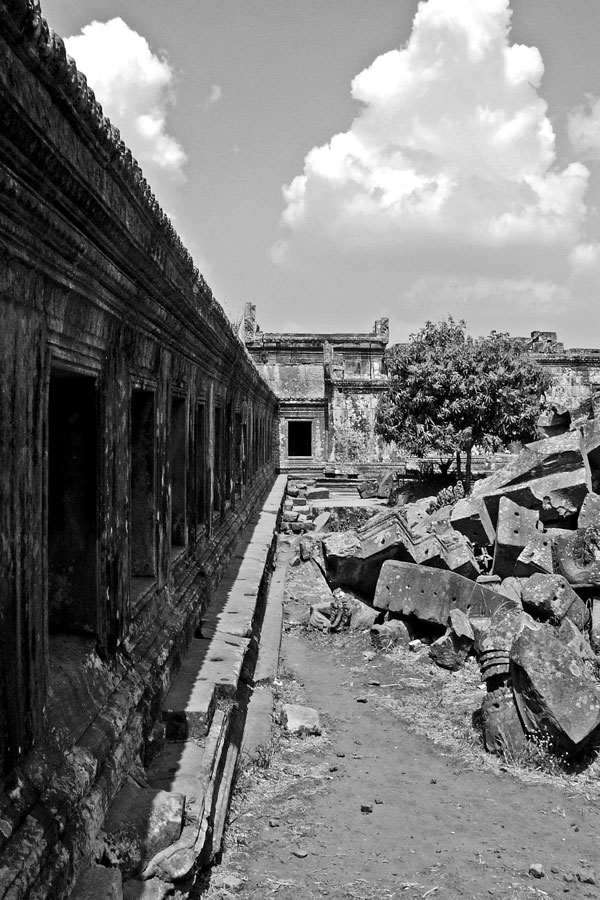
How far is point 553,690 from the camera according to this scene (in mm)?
5184

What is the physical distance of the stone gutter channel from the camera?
9.78 ft

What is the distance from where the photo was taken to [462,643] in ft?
24.4

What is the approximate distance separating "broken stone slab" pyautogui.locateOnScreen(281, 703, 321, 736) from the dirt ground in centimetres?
10

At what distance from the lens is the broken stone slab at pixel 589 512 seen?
9367mm

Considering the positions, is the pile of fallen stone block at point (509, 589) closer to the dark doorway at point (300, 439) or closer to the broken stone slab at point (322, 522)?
the broken stone slab at point (322, 522)

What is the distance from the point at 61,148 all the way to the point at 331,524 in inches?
516

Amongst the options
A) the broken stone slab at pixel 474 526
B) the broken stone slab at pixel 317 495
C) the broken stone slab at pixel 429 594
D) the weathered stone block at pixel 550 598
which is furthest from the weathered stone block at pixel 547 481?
the broken stone slab at pixel 317 495

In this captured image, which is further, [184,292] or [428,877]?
[184,292]

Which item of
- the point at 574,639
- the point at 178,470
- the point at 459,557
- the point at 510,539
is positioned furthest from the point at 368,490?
the point at 178,470

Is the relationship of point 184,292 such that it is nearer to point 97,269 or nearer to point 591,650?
point 97,269

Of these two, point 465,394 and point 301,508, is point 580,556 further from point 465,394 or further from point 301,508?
point 301,508

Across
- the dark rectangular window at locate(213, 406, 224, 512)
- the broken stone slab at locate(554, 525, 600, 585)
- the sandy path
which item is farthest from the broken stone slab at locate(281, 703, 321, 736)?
the dark rectangular window at locate(213, 406, 224, 512)

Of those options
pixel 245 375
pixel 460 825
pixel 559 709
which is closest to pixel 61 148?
pixel 460 825

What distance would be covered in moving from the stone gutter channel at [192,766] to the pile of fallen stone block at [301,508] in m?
8.92
